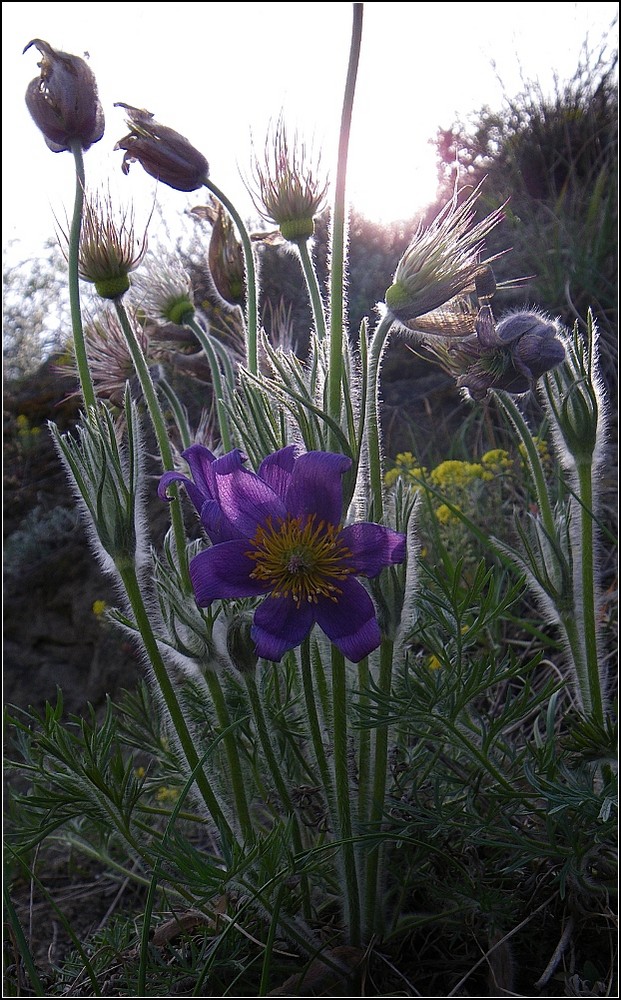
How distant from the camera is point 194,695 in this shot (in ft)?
4.36

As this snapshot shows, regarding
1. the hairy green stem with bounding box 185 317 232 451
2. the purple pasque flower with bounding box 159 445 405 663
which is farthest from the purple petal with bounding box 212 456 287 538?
the hairy green stem with bounding box 185 317 232 451

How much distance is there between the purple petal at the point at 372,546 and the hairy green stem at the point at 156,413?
0.96 ft

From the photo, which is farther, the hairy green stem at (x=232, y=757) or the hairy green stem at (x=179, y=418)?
the hairy green stem at (x=179, y=418)

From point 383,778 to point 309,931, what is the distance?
0.72 feet

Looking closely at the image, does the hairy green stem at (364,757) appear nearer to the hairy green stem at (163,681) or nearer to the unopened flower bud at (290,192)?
the hairy green stem at (163,681)

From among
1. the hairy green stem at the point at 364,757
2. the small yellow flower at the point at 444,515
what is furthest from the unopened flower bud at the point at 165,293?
the small yellow flower at the point at 444,515

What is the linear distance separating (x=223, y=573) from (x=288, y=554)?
78 mm

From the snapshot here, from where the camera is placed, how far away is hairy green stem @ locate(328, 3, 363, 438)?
35.3 inches

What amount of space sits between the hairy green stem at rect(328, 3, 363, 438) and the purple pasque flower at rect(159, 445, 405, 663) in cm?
10

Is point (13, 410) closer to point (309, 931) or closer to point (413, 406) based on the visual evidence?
point (413, 406)

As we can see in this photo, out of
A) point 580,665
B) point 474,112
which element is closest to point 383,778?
point 580,665

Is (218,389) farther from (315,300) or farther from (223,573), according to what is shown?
(223,573)

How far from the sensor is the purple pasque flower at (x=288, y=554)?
892 mm

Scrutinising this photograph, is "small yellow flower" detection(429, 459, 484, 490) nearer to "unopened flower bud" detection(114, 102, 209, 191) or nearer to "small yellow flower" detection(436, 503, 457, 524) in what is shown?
"small yellow flower" detection(436, 503, 457, 524)
